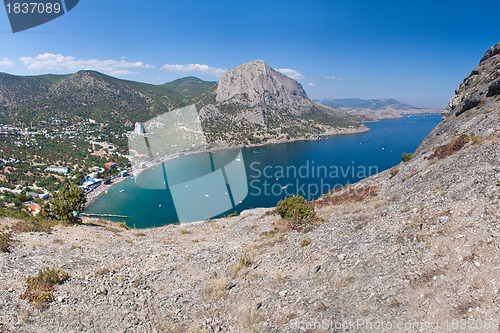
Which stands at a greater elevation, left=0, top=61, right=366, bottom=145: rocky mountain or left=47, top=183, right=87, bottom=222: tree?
left=0, top=61, right=366, bottom=145: rocky mountain

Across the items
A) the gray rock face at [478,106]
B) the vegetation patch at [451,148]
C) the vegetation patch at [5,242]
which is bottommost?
the vegetation patch at [5,242]

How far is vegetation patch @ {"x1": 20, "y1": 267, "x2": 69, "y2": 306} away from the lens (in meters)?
6.82

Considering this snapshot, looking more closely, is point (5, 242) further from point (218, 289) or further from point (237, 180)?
point (237, 180)

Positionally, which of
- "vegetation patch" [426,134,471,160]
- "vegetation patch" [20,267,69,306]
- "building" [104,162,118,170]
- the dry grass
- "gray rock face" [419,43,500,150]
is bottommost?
"building" [104,162,118,170]

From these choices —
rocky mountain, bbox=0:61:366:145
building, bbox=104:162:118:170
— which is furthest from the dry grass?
rocky mountain, bbox=0:61:366:145

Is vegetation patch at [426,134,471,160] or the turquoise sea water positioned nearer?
vegetation patch at [426,134,471,160]

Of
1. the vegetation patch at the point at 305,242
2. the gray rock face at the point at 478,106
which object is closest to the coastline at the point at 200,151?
the vegetation patch at the point at 305,242

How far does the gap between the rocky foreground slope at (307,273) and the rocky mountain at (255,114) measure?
363ft

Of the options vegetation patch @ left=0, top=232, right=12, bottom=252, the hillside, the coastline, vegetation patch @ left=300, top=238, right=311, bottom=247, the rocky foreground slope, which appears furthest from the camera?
the hillside

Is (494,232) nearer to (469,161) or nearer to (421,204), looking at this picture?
(421,204)

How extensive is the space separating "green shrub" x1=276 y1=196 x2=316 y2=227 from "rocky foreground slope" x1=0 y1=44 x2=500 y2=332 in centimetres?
93

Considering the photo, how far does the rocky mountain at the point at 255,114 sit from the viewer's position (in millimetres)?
135875

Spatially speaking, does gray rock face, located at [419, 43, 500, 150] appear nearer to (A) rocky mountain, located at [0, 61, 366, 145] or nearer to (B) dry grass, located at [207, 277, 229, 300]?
(B) dry grass, located at [207, 277, 229, 300]

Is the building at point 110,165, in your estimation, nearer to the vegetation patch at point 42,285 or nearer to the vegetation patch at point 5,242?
the vegetation patch at point 5,242
